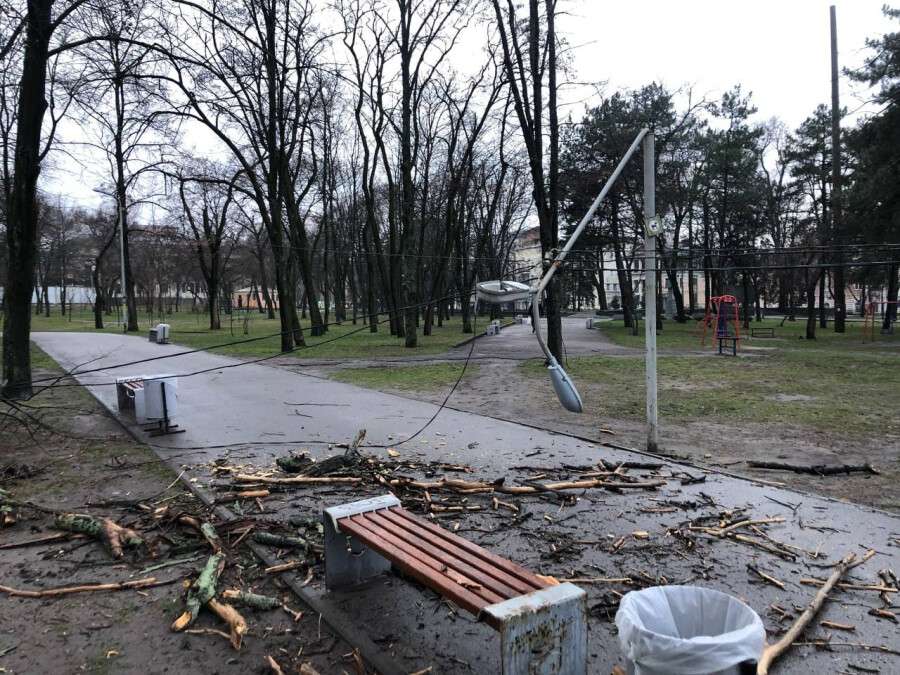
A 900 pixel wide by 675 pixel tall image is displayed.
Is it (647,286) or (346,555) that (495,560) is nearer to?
(346,555)

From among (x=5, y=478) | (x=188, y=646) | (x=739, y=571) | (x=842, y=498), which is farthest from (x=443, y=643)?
(x=5, y=478)

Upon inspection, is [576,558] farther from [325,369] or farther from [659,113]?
[659,113]

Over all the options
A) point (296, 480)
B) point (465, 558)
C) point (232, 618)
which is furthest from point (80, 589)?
point (465, 558)

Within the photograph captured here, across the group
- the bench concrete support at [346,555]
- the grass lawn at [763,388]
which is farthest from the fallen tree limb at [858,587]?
the grass lawn at [763,388]

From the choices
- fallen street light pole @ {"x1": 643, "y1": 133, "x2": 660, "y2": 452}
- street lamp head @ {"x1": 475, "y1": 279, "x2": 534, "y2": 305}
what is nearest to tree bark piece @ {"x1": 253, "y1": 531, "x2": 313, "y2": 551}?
street lamp head @ {"x1": 475, "y1": 279, "x2": 534, "y2": 305}

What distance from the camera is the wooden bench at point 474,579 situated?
2.31m

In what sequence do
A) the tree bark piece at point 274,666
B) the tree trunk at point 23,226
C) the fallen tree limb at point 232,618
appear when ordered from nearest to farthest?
the tree bark piece at point 274,666
the fallen tree limb at point 232,618
the tree trunk at point 23,226

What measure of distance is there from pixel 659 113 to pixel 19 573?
111 ft

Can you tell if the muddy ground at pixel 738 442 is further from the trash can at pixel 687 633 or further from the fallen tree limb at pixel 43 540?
the fallen tree limb at pixel 43 540

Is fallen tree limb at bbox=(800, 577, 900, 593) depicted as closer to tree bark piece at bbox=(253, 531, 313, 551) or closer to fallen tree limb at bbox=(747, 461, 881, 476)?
fallen tree limb at bbox=(747, 461, 881, 476)

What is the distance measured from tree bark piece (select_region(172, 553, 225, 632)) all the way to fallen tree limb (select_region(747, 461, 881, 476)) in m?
5.30

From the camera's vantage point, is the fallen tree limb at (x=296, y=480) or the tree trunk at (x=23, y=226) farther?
the tree trunk at (x=23, y=226)

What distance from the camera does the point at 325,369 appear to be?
53.0ft

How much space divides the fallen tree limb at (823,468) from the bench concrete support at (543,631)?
479cm
